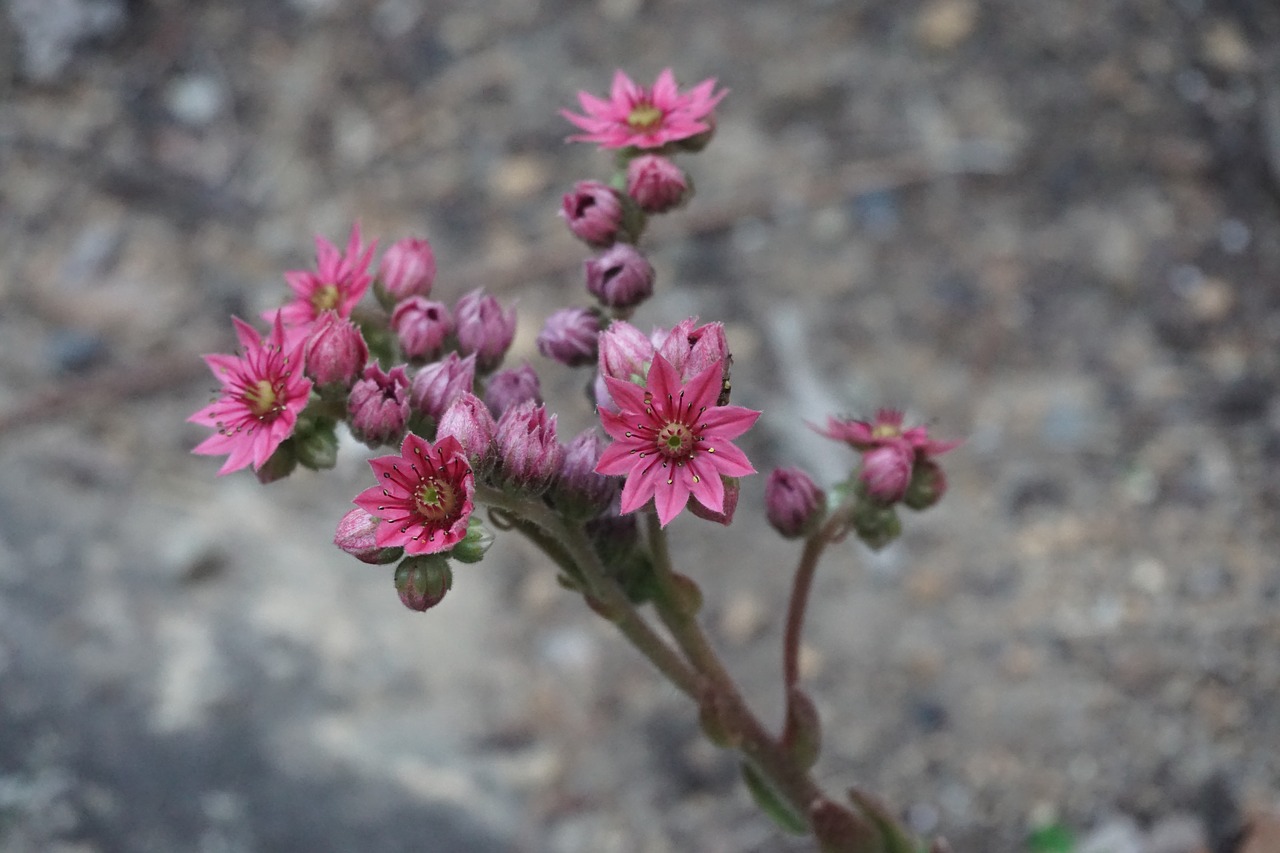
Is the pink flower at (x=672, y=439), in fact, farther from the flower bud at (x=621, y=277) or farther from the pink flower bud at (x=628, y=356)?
the flower bud at (x=621, y=277)

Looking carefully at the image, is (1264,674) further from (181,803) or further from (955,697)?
(181,803)

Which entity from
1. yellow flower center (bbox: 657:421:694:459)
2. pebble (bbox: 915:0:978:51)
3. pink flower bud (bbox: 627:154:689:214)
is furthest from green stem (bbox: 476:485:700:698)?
pebble (bbox: 915:0:978:51)

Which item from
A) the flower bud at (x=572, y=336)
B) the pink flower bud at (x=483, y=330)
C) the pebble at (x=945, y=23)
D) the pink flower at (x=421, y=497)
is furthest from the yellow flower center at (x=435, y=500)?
the pebble at (x=945, y=23)

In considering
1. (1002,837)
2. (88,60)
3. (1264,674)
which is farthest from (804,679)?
(88,60)

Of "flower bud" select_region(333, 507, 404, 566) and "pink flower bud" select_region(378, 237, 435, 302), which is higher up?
"pink flower bud" select_region(378, 237, 435, 302)

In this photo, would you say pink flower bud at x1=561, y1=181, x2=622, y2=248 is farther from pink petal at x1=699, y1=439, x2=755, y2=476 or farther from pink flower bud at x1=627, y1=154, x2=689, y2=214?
pink petal at x1=699, y1=439, x2=755, y2=476

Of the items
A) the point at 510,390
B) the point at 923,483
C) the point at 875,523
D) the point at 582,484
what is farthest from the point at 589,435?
the point at 923,483

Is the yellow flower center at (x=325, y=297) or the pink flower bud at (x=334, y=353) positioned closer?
the pink flower bud at (x=334, y=353)
